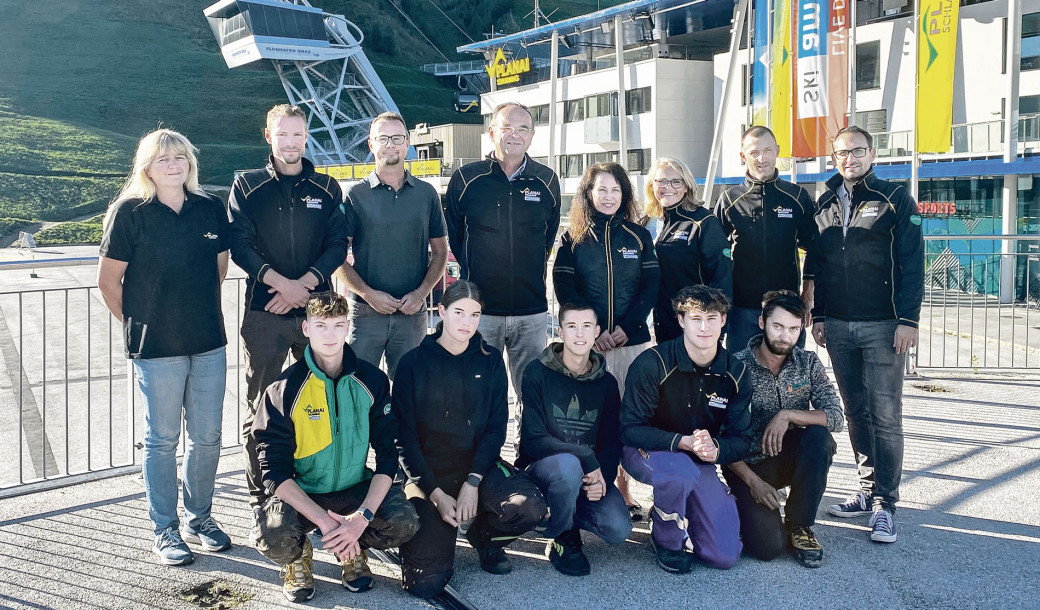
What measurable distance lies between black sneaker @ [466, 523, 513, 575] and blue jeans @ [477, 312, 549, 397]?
1.17 metres

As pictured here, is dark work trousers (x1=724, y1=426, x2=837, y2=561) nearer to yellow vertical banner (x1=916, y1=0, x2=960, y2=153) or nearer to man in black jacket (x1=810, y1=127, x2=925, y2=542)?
man in black jacket (x1=810, y1=127, x2=925, y2=542)

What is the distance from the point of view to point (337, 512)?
4082 mm

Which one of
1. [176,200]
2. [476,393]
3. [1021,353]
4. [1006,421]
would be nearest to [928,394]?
[1006,421]

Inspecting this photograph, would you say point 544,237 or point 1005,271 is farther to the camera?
point 1005,271

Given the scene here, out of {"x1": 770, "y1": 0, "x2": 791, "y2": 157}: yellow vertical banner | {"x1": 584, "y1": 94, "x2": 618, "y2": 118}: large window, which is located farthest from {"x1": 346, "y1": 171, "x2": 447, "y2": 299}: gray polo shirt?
{"x1": 584, "y1": 94, "x2": 618, "y2": 118}: large window

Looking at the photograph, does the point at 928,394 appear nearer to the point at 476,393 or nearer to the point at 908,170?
the point at 476,393

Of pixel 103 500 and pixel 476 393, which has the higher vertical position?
pixel 476 393

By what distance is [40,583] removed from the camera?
4031mm

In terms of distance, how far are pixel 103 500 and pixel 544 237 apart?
3260 mm

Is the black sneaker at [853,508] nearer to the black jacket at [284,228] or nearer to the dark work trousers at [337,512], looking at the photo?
the dark work trousers at [337,512]

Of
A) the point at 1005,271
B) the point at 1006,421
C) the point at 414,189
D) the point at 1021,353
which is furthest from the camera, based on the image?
the point at 1005,271

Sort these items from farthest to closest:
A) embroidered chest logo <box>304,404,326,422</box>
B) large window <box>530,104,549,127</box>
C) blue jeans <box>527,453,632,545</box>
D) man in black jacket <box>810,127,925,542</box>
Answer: large window <box>530,104,549,127</box>, man in black jacket <box>810,127,925,542</box>, blue jeans <box>527,453,632,545</box>, embroidered chest logo <box>304,404,326,422</box>

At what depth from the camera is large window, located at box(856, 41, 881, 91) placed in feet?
88.7

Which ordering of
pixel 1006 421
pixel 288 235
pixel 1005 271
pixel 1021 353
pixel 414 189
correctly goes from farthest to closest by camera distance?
pixel 1005 271, pixel 1021 353, pixel 1006 421, pixel 414 189, pixel 288 235
